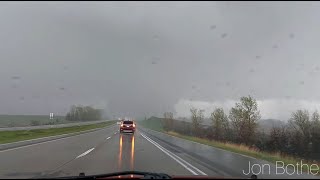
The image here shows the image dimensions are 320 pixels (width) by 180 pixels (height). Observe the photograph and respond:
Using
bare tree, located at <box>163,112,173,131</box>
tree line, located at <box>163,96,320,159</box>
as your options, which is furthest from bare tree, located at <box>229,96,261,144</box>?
bare tree, located at <box>163,112,173,131</box>

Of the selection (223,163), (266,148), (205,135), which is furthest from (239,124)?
(223,163)

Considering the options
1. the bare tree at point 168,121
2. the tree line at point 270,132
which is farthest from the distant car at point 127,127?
the bare tree at point 168,121

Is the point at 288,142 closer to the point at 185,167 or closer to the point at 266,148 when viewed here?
the point at 266,148

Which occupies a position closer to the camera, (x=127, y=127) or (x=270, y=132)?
(x=270, y=132)

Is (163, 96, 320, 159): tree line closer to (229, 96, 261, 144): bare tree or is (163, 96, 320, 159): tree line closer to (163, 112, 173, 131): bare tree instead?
(229, 96, 261, 144): bare tree

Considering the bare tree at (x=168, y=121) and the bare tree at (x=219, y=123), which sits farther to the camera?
the bare tree at (x=168, y=121)

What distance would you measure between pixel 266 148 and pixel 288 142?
2027mm

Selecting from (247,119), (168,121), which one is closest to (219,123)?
(247,119)

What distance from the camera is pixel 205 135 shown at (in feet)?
201

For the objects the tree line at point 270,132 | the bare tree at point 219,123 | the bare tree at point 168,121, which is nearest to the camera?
the tree line at point 270,132

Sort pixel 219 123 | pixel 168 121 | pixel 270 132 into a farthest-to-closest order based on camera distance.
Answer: pixel 168 121 < pixel 219 123 < pixel 270 132

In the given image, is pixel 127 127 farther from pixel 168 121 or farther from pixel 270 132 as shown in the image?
pixel 168 121

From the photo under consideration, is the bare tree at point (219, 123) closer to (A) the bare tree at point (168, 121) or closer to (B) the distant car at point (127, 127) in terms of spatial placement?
(B) the distant car at point (127, 127)

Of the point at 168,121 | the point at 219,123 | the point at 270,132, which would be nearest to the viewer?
the point at 270,132
